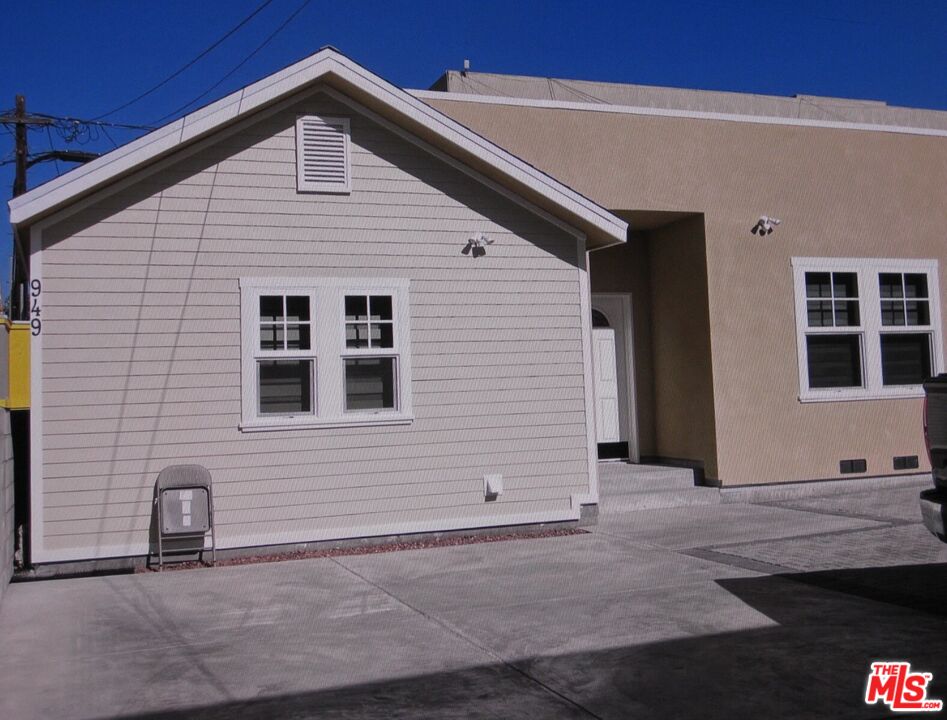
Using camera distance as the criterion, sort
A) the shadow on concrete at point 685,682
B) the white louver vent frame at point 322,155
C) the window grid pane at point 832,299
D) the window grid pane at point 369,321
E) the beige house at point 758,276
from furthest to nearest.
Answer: the window grid pane at point 832,299 → the beige house at point 758,276 → the window grid pane at point 369,321 → the white louver vent frame at point 322,155 → the shadow on concrete at point 685,682

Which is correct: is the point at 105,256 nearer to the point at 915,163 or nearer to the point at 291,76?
the point at 291,76

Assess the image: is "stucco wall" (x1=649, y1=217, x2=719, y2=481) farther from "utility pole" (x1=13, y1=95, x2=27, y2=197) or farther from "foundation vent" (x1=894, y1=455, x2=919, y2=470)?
"utility pole" (x1=13, y1=95, x2=27, y2=197)

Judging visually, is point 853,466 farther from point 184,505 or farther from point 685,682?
point 184,505

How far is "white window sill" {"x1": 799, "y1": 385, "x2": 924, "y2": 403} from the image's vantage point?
12.0 m

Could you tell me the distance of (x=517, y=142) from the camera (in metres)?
11.3

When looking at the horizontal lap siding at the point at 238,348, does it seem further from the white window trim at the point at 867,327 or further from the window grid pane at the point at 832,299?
the window grid pane at the point at 832,299

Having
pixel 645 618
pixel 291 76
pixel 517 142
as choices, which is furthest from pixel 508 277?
pixel 645 618

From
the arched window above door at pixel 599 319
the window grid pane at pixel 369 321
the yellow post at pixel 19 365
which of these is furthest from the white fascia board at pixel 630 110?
the yellow post at pixel 19 365

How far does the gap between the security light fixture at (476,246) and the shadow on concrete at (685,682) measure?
5114 mm

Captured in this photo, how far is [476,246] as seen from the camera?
989 centimetres

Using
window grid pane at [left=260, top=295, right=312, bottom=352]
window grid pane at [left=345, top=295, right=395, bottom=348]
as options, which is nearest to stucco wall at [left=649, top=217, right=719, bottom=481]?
window grid pane at [left=345, top=295, right=395, bottom=348]

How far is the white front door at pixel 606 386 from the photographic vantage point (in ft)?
41.4

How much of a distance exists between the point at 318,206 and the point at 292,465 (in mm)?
2616

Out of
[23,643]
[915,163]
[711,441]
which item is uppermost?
[915,163]
